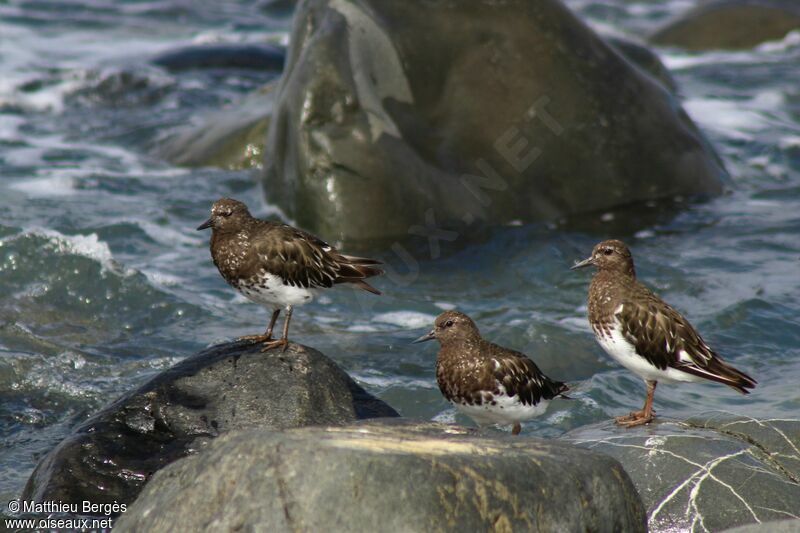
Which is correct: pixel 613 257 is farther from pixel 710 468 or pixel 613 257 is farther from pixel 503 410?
pixel 710 468

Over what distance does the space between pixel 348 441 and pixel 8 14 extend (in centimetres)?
1870

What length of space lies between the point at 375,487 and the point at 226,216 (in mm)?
2793

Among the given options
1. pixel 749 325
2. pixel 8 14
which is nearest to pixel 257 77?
pixel 8 14

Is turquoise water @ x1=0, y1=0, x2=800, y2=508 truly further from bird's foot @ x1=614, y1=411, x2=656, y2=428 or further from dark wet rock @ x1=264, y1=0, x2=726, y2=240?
bird's foot @ x1=614, y1=411, x2=656, y2=428

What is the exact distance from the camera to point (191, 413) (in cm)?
559

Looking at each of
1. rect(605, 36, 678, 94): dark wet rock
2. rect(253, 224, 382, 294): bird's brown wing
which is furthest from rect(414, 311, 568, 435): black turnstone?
rect(605, 36, 678, 94): dark wet rock

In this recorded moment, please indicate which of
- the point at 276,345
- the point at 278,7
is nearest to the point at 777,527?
the point at 276,345

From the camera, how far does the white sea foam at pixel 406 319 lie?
8570 mm

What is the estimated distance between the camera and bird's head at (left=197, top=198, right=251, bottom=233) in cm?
613

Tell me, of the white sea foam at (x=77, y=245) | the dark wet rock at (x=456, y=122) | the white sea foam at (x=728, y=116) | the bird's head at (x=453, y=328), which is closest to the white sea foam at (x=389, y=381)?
the bird's head at (x=453, y=328)

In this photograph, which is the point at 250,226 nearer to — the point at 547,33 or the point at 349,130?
the point at 349,130

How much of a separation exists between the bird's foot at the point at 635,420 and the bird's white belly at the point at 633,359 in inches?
9.4

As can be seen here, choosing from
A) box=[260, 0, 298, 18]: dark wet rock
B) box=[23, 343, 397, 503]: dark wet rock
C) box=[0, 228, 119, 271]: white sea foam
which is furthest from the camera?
box=[260, 0, 298, 18]: dark wet rock

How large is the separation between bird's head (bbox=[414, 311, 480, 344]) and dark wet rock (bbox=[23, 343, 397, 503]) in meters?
0.56
